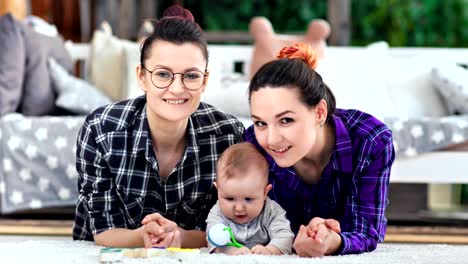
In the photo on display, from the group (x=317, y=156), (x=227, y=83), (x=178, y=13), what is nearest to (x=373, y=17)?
(x=227, y=83)

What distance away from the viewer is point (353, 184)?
6.19ft

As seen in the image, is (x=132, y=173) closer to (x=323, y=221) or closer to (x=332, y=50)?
(x=323, y=221)

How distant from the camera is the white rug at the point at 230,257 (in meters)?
1.57

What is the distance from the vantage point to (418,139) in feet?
10.3

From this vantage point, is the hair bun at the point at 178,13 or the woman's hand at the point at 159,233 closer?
the woman's hand at the point at 159,233

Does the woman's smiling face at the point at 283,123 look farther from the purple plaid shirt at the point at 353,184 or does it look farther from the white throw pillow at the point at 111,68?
the white throw pillow at the point at 111,68

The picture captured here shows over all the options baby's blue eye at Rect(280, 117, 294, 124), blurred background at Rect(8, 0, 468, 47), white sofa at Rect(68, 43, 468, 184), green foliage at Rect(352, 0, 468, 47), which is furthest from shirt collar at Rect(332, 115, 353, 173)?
green foliage at Rect(352, 0, 468, 47)

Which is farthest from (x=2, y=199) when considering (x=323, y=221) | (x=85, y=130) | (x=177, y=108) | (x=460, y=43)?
(x=460, y=43)

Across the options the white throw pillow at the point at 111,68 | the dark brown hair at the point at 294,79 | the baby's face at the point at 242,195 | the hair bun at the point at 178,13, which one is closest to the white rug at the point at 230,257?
the baby's face at the point at 242,195

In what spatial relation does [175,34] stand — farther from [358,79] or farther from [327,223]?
[358,79]

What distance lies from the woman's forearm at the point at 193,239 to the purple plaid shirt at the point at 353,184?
0.21 m

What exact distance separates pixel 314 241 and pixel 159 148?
1.83 ft

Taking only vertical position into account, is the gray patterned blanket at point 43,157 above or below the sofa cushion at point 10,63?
below

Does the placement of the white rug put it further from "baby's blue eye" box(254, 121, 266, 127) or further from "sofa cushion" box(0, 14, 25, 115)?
"sofa cushion" box(0, 14, 25, 115)
